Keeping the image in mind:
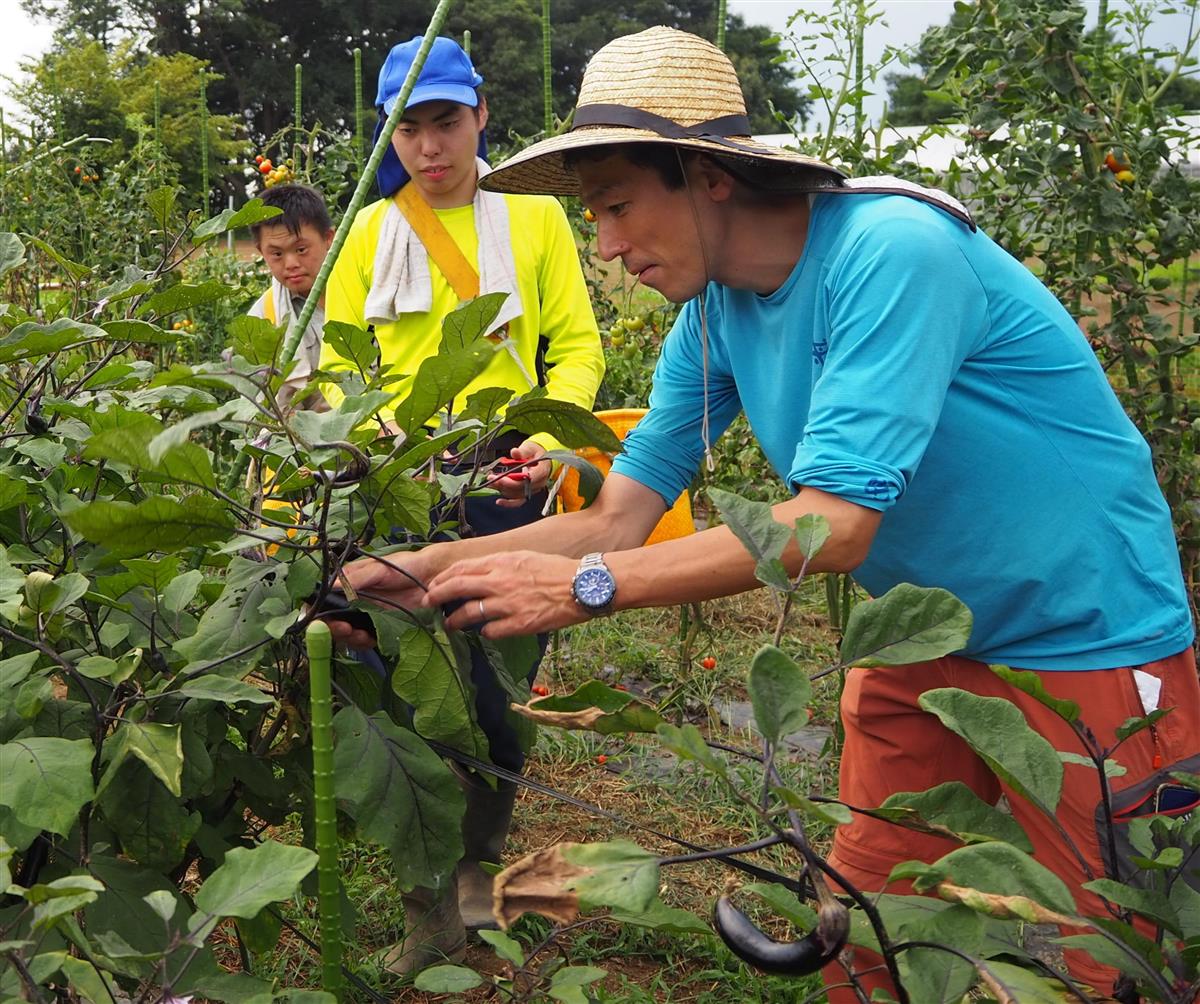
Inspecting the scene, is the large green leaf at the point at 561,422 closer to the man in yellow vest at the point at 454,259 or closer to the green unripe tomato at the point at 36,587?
the green unripe tomato at the point at 36,587

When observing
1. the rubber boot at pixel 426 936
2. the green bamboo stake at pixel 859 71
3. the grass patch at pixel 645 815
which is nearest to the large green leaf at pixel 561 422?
the grass patch at pixel 645 815

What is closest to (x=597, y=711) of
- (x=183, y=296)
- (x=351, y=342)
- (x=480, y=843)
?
(x=351, y=342)

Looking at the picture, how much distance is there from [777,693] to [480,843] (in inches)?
78.0

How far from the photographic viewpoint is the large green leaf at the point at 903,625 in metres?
0.95

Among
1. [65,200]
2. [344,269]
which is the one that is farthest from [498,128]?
[344,269]

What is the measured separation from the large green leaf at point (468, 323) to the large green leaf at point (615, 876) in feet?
1.67

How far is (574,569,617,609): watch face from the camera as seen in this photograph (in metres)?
1.47

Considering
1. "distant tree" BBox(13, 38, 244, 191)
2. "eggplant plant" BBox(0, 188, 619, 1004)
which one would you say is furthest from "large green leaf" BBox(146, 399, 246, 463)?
"distant tree" BBox(13, 38, 244, 191)

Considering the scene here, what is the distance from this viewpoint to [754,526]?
1.00 metres

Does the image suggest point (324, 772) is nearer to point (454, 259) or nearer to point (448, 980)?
point (448, 980)

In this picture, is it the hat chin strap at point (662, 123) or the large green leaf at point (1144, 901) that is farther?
the hat chin strap at point (662, 123)

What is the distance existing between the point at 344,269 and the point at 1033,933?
2.15 meters

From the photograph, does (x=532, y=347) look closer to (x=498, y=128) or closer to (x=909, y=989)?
(x=909, y=989)

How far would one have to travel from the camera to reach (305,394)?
1.22 metres
